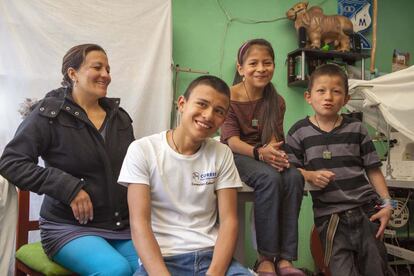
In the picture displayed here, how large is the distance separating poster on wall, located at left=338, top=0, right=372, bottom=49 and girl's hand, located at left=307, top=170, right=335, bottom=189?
2.28 m

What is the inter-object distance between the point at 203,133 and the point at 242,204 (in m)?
0.55

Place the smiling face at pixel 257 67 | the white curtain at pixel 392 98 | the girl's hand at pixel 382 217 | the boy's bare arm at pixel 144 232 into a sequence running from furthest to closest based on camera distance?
the white curtain at pixel 392 98 → the smiling face at pixel 257 67 → the girl's hand at pixel 382 217 → the boy's bare arm at pixel 144 232

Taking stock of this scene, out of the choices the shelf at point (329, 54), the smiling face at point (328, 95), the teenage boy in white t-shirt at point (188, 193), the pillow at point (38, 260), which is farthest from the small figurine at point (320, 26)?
the pillow at point (38, 260)

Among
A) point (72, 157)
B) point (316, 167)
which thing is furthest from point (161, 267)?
point (316, 167)

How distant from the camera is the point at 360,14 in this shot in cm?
333

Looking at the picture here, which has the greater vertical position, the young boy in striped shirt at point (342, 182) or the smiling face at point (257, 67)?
the smiling face at point (257, 67)

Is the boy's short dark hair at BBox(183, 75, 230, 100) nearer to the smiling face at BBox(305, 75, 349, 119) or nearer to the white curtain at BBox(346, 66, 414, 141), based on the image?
the smiling face at BBox(305, 75, 349, 119)

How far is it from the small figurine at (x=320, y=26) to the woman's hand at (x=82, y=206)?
231cm

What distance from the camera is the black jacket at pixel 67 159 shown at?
1.29m

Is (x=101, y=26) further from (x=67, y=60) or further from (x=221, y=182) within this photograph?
(x=221, y=182)

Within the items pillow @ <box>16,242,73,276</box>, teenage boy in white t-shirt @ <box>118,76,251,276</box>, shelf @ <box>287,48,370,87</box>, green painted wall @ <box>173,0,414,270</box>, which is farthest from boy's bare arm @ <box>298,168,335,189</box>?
shelf @ <box>287,48,370,87</box>

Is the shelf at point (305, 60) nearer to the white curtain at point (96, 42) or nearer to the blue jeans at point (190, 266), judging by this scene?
the white curtain at point (96, 42)

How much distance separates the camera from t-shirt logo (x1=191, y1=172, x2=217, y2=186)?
1191mm

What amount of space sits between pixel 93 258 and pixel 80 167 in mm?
365
